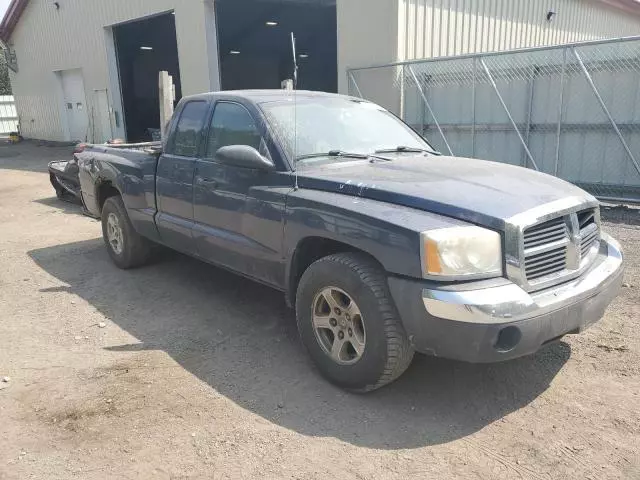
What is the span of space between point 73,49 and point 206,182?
66.7ft

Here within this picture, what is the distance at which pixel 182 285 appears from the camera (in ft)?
18.7

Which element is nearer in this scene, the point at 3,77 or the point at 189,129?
the point at 189,129

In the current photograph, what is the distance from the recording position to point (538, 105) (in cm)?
927

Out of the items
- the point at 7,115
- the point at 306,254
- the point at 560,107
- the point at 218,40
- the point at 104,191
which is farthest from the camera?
the point at 7,115

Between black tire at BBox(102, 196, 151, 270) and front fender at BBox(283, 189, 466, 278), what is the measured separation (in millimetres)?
2869

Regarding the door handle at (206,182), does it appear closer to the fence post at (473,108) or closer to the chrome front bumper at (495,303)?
the chrome front bumper at (495,303)

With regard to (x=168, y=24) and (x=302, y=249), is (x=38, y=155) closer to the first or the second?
(x=168, y=24)

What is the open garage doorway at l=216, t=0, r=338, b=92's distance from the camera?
62.6ft

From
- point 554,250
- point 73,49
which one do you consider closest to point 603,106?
point 554,250

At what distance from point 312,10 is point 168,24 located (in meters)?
5.35

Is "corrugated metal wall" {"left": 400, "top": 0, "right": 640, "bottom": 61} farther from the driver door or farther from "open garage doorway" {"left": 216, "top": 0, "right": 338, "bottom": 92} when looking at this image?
the driver door

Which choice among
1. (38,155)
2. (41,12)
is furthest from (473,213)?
(41,12)

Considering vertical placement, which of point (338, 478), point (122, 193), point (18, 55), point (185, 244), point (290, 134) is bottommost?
point (338, 478)

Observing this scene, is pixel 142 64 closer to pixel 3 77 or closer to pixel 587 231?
pixel 587 231
